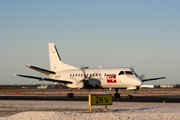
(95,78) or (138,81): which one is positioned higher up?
(95,78)

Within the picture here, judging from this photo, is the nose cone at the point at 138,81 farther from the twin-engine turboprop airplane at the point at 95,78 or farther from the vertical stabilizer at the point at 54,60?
the vertical stabilizer at the point at 54,60

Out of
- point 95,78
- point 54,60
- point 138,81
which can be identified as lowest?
point 138,81

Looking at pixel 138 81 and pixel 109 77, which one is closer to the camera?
pixel 138 81

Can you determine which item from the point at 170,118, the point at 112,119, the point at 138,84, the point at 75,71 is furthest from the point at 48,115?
the point at 75,71

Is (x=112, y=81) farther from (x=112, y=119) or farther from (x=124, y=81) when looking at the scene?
(x=112, y=119)

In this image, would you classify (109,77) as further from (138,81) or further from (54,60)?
(54,60)

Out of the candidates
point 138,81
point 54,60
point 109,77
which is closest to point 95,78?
point 109,77

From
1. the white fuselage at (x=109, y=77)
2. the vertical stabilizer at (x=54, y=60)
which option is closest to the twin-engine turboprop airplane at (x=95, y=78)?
the white fuselage at (x=109, y=77)

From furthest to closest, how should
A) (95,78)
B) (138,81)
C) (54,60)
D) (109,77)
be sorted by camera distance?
1. (54,60)
2. (95,78)
3. (109,77)
4. (138,81)

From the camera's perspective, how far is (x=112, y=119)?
18.6 m

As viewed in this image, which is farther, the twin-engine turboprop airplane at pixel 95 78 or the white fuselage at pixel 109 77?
the twin-engine turboprop airplane at pixel 95 78

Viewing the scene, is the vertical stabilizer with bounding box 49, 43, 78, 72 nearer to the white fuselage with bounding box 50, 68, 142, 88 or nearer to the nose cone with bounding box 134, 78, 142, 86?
the white fuselage with bounding box 50, 68, 142, 88

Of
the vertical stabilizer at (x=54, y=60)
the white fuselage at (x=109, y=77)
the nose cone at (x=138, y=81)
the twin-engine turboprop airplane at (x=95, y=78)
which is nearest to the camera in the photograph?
the nose cone at (x=138, y=81)

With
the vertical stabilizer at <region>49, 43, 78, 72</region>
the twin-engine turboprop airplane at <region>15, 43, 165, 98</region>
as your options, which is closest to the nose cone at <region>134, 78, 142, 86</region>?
the twin-engine turboprop airplane at <region>15, 43, 165, 98</region>
